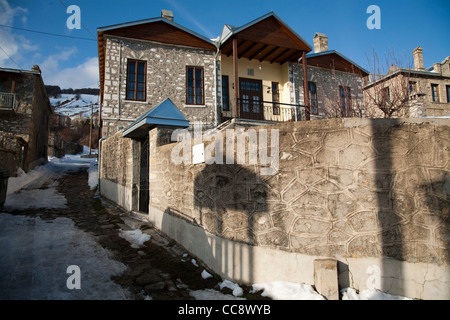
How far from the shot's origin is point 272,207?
3076 millimetres

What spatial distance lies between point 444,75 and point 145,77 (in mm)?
21243

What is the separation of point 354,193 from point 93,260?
12.1ft

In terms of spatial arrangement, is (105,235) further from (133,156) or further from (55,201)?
(55,201)

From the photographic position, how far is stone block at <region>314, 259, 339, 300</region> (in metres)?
2.66

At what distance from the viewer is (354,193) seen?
9.37 feet

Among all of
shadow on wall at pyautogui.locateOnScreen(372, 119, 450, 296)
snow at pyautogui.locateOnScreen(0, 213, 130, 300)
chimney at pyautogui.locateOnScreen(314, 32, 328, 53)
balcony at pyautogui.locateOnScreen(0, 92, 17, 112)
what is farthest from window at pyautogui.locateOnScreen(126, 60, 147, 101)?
chimney at pyautogui.locateOnScreen(314, 32, 328, 53)

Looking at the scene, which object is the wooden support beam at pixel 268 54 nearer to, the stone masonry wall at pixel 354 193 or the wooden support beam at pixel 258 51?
the wooden support beam at pixel 258 51

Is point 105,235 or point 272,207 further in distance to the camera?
point 105,235

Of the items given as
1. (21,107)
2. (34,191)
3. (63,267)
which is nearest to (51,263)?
(63,267)

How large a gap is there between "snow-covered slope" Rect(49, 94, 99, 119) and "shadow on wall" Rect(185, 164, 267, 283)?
212 feet

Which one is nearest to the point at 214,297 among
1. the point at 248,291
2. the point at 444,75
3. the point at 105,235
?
the point at 248,291

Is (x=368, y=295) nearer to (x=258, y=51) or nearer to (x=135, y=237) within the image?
(x=135, y=237)

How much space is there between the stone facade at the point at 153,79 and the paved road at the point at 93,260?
206 inches

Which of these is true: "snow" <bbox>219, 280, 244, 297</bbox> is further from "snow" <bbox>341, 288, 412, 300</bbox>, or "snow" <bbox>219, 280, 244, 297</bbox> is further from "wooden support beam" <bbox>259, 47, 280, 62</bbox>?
"wooden support beam" <bbox>259, 47, 280, 62</bbox>
